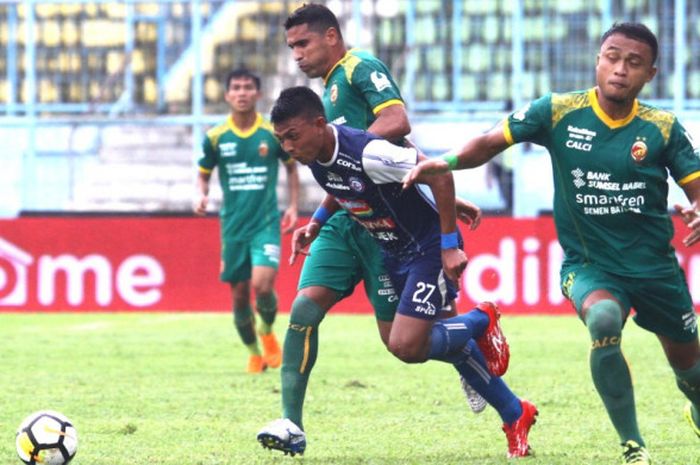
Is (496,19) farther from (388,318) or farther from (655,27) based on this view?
(388,318)

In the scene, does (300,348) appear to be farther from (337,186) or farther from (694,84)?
(694,84)

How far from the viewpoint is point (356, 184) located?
24.3ft

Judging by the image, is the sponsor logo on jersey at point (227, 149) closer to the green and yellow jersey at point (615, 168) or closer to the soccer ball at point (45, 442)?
the soccer ball at point (45, 442)

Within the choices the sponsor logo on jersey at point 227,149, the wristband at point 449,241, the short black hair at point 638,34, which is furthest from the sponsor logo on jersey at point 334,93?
the sponsor logo on jersey at point 227,149

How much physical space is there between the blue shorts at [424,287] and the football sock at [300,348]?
1.45 feet

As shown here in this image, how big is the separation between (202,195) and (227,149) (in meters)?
0.68

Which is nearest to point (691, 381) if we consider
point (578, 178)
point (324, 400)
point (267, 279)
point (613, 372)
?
point (613, 372)

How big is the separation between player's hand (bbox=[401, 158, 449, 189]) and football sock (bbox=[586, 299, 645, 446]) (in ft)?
2.92

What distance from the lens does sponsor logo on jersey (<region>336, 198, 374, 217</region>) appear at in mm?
7488

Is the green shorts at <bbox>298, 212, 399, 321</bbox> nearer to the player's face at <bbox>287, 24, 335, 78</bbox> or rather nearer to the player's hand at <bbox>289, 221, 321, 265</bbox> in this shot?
the player's hand at <bbox>289, 221, 321, 265</bbox>

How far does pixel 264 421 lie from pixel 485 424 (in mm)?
1268

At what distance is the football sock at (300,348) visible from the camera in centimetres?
770

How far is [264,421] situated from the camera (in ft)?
30.2

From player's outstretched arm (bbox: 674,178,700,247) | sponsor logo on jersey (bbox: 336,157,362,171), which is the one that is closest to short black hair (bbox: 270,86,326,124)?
sponsor logo on jersey (bbox: 336,157,362,171)
